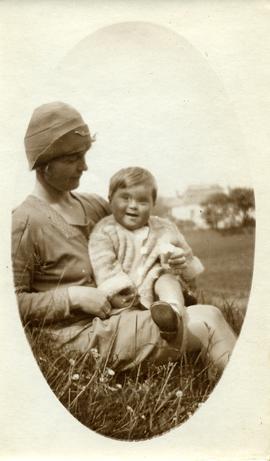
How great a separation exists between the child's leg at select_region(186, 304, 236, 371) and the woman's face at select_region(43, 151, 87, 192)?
2.19ft

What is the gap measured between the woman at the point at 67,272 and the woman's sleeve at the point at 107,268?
0.03 m

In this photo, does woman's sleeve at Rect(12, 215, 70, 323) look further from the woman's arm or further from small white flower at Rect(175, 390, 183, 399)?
small white flower at Rect(175, 390, 183, 399)

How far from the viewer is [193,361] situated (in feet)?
9.29

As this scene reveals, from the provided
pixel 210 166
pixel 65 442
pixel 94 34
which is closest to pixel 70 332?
pixel 65 442

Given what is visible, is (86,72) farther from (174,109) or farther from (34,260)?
(34,260)

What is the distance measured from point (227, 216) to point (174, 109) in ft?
1.52

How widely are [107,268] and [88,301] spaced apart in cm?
14

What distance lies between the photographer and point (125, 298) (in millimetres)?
2812

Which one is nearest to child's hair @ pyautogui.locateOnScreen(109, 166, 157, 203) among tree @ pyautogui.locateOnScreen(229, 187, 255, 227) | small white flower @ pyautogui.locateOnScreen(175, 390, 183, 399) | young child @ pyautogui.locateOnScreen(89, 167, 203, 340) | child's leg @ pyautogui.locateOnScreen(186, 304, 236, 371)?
young child @ pyautogui.locateOnScreen(89, 167, 203, 340)

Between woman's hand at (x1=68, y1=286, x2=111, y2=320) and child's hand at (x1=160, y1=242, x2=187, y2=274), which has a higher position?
child's hand at (x1=160, y1=242, x2=187, y2=274)

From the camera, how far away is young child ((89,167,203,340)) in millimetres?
2809

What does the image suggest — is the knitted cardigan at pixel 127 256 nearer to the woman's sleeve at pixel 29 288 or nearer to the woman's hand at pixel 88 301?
the woman's hand at pixel 88 301

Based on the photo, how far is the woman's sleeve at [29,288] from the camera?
9.20ft

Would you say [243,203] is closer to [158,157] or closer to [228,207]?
[228,207]
